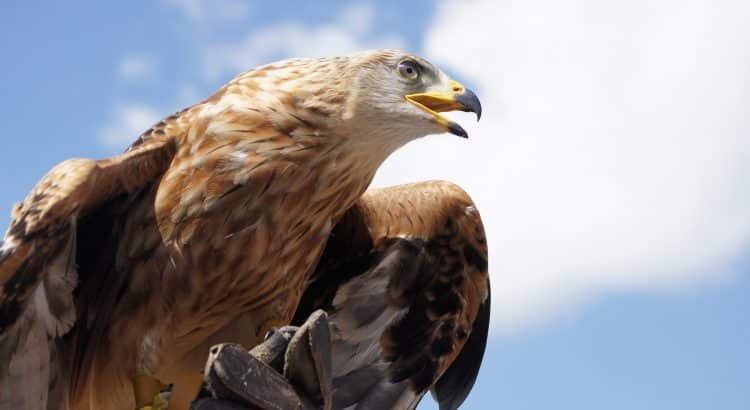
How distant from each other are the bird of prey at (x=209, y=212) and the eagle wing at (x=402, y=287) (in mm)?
822

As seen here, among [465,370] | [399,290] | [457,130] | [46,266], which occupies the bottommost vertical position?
[465,370]

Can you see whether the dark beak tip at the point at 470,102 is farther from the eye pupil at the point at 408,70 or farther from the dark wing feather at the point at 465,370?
the dark wing feather at the point at 465,370

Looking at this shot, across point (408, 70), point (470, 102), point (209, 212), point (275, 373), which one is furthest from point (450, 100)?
point (275, 373)

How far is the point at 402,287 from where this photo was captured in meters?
6.50

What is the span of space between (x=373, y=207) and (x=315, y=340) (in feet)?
8.01

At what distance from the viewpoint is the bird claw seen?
3.98m

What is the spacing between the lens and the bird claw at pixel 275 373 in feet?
13.1

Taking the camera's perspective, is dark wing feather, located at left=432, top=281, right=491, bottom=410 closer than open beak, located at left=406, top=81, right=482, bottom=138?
No

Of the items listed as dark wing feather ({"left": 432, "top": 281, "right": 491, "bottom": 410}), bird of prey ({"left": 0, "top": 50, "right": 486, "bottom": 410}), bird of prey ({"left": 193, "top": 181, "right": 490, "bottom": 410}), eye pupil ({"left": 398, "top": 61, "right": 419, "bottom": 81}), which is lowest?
dark wing feather ({"left": 432, "top": 281, "right": 491, "bottom": 410})

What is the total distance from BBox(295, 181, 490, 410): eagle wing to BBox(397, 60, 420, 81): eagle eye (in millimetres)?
1026

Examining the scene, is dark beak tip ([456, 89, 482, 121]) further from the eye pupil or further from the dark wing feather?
the dark wing feather

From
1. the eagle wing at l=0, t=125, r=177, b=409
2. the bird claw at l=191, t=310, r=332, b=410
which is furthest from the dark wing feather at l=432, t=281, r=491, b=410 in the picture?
the bird claw at l=191, t=310, r=332, b=410

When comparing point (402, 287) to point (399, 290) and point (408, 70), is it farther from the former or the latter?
point (408, 70)

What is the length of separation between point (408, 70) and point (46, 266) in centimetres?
196
